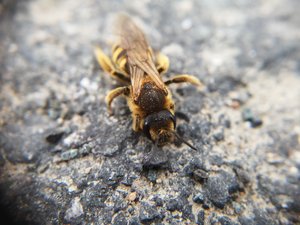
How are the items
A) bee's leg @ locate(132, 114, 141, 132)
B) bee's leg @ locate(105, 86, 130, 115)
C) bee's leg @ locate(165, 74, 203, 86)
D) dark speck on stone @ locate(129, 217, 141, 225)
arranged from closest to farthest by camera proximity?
dark speck on stone @ locate(129, 217, 141, 225) < bee's leg @ locate(132, 114, 141, 132) < bee's leg @ locate(105, 86, 130, 115) < bee's leg @ locate(165, 74, 203, 86)

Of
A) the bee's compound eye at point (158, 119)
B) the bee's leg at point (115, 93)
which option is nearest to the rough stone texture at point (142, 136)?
the bee's leg at point (115, 93)

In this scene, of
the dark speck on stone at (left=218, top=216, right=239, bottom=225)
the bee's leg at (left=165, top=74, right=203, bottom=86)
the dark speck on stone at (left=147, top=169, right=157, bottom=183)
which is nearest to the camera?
the dark speck on stone at (left=218, top=216, right=239, bottom=225)

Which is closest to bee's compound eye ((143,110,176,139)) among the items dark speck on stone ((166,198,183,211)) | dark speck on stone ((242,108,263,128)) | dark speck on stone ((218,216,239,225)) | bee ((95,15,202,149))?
bee ((95,15,202,149))

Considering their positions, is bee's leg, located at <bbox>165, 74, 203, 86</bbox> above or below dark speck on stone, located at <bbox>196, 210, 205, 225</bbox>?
above

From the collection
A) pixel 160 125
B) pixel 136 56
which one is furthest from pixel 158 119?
pixel 136 56

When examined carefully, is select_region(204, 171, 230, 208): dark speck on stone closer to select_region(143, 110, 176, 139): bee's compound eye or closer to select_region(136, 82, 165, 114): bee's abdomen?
select_region(143, 110, 176, 139): bee's compound eye

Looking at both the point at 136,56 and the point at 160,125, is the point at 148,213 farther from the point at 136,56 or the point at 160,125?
the point at 136,56
